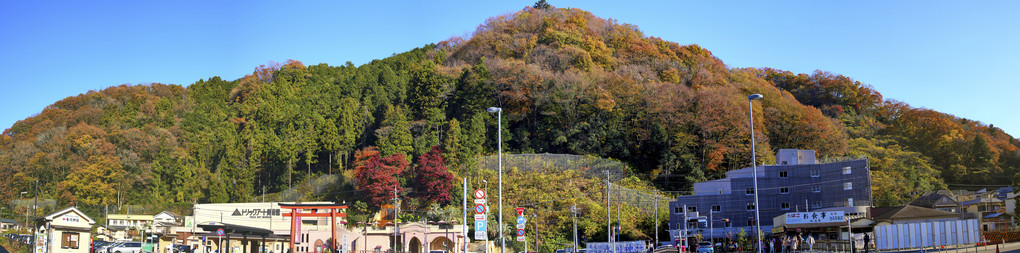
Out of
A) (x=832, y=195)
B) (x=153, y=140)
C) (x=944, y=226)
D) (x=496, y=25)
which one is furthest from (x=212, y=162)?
(x=944, y=226)

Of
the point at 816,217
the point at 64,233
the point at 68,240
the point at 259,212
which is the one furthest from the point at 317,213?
the point at 816,217

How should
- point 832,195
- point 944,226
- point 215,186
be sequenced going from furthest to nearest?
point 215,186 → point 832,195 → point 944,226

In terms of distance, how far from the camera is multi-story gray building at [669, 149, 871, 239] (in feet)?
171

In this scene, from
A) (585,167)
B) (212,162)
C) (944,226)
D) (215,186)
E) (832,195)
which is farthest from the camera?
(212,162)

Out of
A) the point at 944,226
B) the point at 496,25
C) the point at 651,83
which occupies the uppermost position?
the point at 496,25

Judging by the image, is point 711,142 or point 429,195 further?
point 711,142

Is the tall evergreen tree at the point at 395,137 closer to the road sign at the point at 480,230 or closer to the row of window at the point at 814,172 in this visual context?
the row of window at the point at 814,172

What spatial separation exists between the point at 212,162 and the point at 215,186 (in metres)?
6.68

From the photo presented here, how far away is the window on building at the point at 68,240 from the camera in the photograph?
38.5 m

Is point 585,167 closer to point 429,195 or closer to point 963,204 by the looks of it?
point 429,195

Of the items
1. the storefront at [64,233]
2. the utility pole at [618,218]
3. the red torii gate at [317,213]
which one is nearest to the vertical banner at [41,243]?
the storefront at [64,233]

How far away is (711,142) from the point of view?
197 ft

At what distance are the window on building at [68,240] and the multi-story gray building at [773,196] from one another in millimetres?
34016

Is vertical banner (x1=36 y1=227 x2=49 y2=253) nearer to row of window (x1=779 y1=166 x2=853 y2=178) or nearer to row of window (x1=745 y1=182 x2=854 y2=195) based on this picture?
row of window (x1=745 y1=182 x2=854 y2=195)
